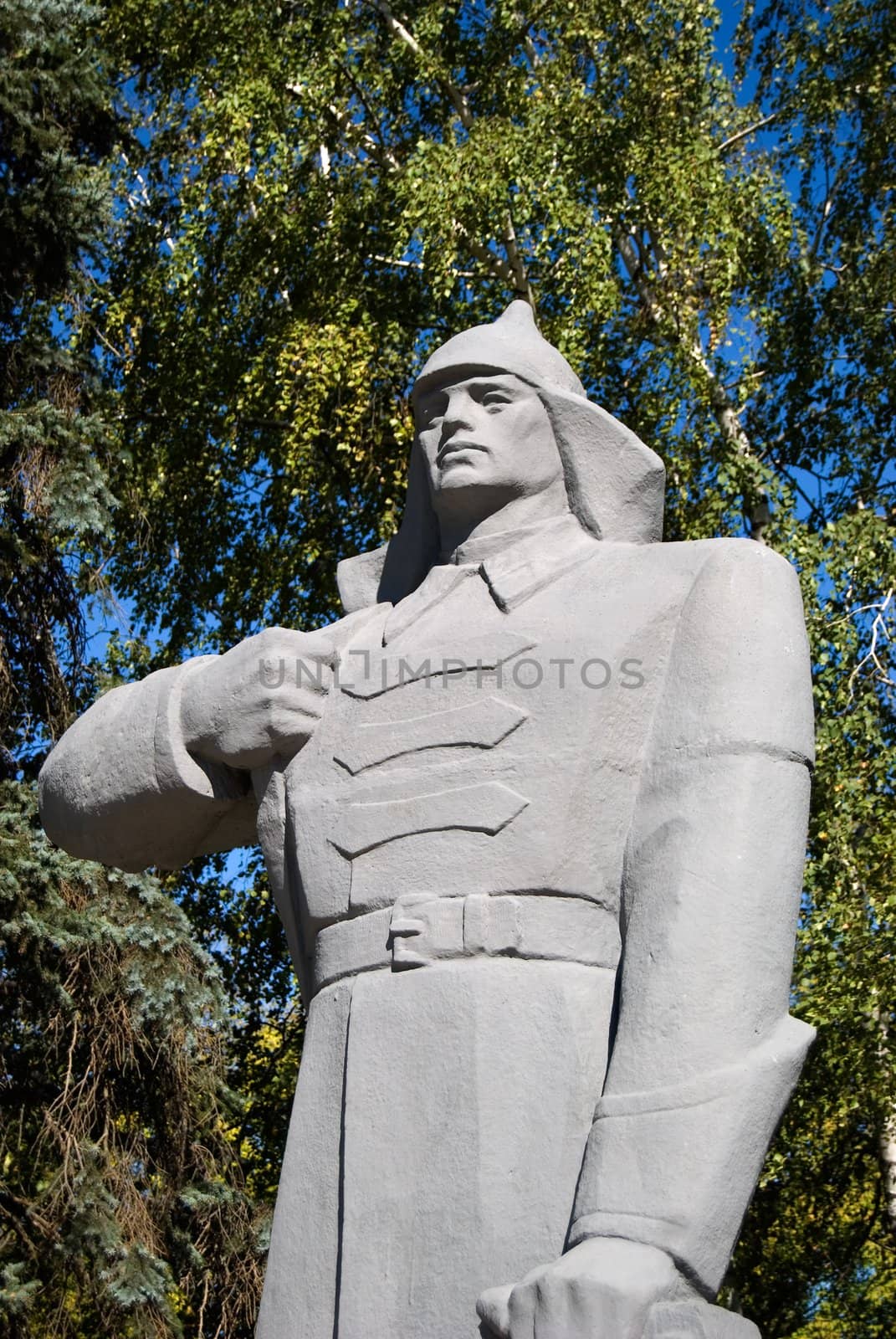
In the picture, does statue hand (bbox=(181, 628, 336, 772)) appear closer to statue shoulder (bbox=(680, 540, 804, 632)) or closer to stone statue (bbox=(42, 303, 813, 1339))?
stone statue (bbox=(42, 303, 813, 1339))

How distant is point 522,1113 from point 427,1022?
26cm

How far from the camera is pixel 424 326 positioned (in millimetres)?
15242

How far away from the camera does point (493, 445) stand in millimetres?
4004

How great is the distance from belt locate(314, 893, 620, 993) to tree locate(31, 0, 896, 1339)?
9.49 m

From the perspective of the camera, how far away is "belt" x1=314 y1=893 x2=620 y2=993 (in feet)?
11.0

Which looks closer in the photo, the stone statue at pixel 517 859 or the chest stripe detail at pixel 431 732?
the stone statue at pixel 517 859

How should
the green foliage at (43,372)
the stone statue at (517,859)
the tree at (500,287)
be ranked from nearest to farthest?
1. the stone statue at (517,859)
2. the green foliage at (43,372)
3. the tree at (500,287)

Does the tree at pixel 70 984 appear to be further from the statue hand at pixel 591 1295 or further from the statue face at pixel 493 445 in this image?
the statue hand at pixel 591 1295

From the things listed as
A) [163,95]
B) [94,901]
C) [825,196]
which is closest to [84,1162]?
[94,901]

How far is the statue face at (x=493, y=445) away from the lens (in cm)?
399

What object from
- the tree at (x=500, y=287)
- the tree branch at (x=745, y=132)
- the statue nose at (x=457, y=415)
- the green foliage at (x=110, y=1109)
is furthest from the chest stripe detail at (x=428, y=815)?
the tree branch at (x=745, y=132)

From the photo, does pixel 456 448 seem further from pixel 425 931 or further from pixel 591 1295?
pixel 591 1295

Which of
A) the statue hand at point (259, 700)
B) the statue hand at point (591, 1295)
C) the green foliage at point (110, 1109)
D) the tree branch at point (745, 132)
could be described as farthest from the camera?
the tree branch at point (745, 132)

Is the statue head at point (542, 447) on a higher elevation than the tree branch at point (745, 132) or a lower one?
lower
